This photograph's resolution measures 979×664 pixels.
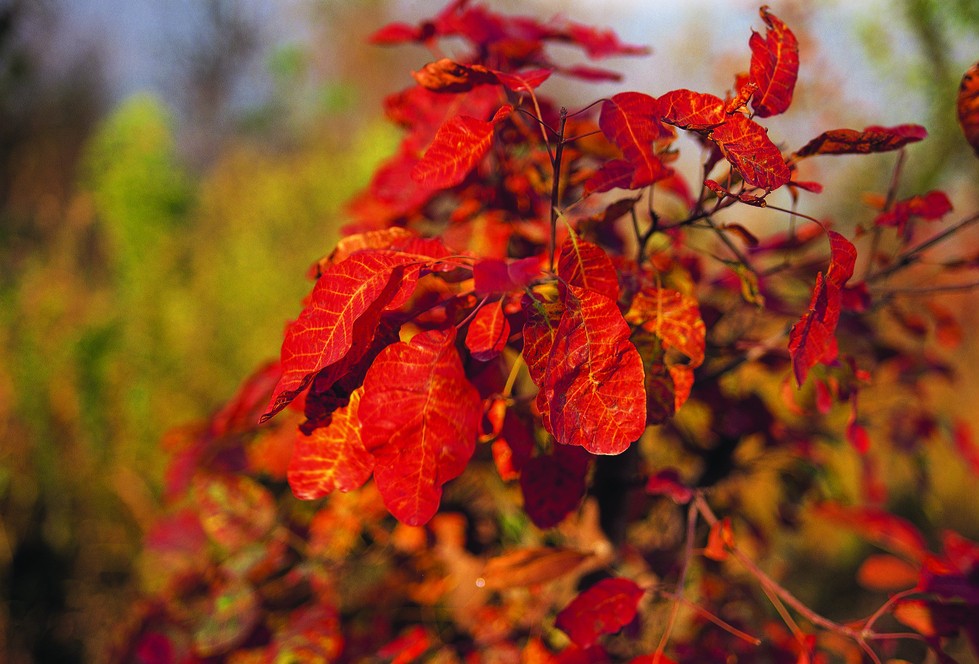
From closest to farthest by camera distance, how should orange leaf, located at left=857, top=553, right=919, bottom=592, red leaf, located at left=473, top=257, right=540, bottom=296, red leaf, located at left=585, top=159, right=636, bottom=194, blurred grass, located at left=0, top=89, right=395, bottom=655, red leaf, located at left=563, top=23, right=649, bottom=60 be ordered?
1. red leaf, located at left=473, top=257, right=540, bottom=296
2. red leaf, located at left=585, top=159, right=636, bottom=194
3. red leaf, located at left=563, top=23, right=649, bottom=60
4. orange leaf, located at left=857, top=553, right=919, bottom=592
5. blurred grass, located at left=0, top=89, right=395, bottom=655

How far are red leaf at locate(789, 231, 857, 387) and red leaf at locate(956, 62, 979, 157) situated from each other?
0.79 ft

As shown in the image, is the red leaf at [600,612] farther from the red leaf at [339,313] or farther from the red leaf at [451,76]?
the red leaf at [451,76]

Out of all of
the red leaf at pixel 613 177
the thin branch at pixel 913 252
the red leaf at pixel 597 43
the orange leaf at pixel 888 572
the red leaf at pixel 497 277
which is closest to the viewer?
the red leaf at pixel 497 277

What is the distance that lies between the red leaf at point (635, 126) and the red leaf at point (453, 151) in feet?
0.27

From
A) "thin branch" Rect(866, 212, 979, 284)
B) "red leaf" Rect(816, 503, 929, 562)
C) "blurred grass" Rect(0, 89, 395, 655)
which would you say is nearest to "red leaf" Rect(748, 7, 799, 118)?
"thin branch" Rect(866, 212, 979, 284)

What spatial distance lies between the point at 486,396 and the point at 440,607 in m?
0.56

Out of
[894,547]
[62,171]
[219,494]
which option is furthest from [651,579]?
[62,171]

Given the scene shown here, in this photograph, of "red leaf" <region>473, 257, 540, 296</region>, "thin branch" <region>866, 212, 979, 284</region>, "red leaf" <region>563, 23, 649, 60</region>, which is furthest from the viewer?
"red leaf" <region>563, 23, 649, 60</region>

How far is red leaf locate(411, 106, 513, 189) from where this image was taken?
1.48ft

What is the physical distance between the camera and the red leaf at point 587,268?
436 mm

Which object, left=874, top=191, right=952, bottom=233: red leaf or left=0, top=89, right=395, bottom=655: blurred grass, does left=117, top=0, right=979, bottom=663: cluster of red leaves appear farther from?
left=0, top=89, right=395, bottom=655: blurred grass

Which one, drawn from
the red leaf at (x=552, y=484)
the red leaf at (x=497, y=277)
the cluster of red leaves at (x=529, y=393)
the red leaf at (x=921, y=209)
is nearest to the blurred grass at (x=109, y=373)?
the cluster of red leaves at (x=529, y=393)

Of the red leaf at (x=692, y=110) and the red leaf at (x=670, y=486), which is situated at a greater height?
the red leaf at (x=692, y=110)

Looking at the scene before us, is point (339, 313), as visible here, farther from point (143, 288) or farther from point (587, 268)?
point (143, 288)
